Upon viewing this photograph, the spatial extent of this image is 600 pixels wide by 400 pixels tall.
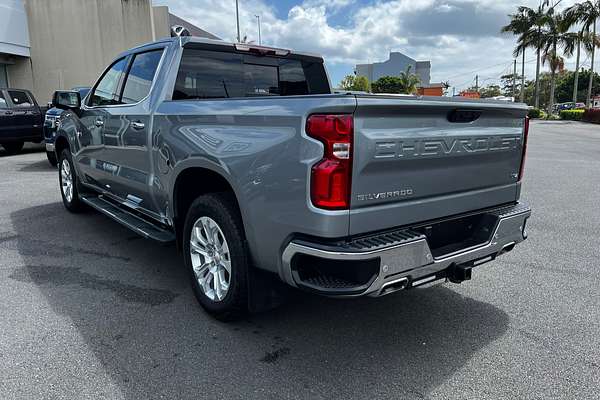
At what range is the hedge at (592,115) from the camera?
115 ft

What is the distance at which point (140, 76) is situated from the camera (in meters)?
4.39

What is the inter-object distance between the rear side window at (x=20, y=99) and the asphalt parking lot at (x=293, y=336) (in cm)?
988

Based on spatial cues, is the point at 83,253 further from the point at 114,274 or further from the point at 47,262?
the point at 114,274

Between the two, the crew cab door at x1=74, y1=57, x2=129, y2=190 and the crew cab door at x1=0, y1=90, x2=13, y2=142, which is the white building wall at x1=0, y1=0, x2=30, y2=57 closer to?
the crew cab door at x1=0, y1=90, x2=13, y2=142

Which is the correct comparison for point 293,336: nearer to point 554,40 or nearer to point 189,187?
point 189,187

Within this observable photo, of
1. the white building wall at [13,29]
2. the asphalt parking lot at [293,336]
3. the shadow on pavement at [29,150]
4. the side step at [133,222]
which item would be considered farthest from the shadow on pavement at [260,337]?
the white building wall at [13,29]

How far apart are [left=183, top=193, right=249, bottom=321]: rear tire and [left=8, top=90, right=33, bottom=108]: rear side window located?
12.0 metres

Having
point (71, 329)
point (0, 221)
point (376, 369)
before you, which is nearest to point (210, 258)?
point (71, 329)

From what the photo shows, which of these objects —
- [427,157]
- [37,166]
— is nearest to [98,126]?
[427,157]

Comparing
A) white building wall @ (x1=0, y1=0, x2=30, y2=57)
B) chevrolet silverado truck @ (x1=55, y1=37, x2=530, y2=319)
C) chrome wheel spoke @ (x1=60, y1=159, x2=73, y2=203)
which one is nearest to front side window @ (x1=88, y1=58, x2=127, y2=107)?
chevrolet silverado truck @ (x1=55, y1=37, x2=530, y2=319)

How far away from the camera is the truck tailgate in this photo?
2482 mm

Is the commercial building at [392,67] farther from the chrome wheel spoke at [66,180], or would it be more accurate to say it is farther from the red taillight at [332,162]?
the red taillight at [332,162]

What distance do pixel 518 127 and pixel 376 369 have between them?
195 cm

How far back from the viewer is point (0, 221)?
614 cm
